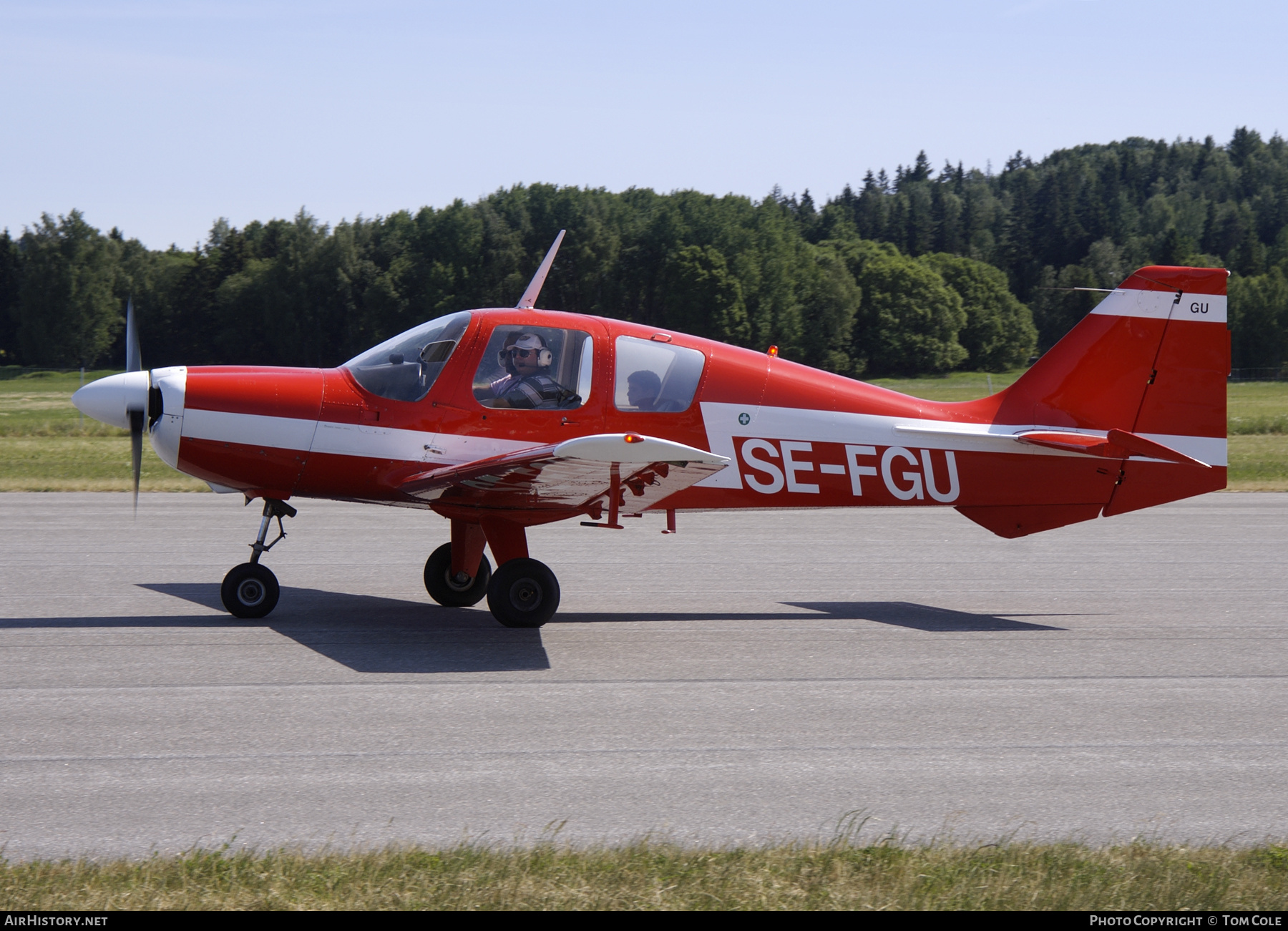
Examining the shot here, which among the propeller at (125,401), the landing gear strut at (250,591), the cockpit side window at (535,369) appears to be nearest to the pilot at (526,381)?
the cockpit side window at (535,369)

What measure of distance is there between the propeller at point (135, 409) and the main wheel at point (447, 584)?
92.3 inches

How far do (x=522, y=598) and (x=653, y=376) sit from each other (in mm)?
2002

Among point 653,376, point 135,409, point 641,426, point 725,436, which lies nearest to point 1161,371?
point 725,436

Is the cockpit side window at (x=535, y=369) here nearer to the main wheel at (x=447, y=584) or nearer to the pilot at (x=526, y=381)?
the pilot at (x=526, y=381)

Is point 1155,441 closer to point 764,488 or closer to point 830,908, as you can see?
point 764,488

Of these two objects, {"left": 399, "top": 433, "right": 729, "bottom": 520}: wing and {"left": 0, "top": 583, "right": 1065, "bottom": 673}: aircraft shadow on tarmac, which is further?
{"left": 0, "top": 583, "right": 1065, "bottom": 673}: aircraft shadow on tarmac

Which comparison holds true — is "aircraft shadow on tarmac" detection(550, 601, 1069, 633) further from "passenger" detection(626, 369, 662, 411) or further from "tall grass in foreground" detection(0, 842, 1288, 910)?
"tall grass in foreground" detection(0, 842, 1288, 910)

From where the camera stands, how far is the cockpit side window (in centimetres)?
877

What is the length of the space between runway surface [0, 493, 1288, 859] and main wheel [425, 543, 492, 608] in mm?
206

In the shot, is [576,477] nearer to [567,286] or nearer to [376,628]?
[376,628]

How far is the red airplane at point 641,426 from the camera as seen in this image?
337 inches

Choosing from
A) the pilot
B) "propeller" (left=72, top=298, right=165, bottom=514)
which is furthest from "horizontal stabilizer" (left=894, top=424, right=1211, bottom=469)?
"propeller" (left=72, top=298, right=165, bottom=514)

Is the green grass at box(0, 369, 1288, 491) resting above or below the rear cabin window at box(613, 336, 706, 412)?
below

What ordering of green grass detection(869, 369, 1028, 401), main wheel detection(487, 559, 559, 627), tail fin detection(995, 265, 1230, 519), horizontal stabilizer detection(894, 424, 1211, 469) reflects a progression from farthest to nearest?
green grass detection(869, 369, 1028, 401), tail fin detection(995, 265, 1230, 519), horizontal stabilizer detection(894, 424, 1211, 469), main wheel detection(487, 559, 559, 627)
